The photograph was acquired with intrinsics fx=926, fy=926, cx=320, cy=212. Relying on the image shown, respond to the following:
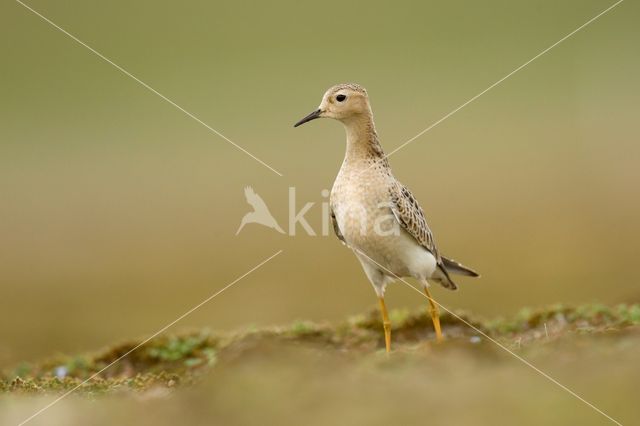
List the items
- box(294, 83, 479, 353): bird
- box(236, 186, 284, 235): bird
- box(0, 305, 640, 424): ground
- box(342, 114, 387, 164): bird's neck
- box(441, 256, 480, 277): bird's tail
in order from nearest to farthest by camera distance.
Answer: box(0, 305, 640, 424): ground < box(294, 83, 479, 353): bird < box(342, 114, 387, 164): bird's neck < box(441, 256, 480, 277): bird's tail < box(236, 186, 284, 235): bird

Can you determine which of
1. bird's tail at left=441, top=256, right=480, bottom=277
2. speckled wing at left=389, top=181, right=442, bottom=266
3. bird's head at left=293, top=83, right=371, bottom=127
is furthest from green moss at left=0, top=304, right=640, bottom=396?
bird's head at left=293, top=83, right=371, bottom=127

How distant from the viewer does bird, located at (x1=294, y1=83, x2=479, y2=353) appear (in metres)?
11.1

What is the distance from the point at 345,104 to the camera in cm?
1165

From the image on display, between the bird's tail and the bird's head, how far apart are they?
7.57 feet

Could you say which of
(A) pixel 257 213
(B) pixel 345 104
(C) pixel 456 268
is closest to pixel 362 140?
(B) pixel 345 104

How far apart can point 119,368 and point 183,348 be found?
35.7 inches

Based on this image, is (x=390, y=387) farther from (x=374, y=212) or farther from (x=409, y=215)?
(x=409, y=215)

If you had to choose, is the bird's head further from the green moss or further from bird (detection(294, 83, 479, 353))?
the green moss

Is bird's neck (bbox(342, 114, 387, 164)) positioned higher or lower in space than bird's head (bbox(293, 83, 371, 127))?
lower

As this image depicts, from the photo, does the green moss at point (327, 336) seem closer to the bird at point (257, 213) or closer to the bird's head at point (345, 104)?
the bird's head at point (345, 104)

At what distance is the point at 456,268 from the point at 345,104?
2810 mm

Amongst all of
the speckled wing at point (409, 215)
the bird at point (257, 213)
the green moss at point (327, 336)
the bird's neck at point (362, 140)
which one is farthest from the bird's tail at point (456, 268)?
the bird at point (257, 213)

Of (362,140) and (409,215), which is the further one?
(362,140)

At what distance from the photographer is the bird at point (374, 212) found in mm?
11062
